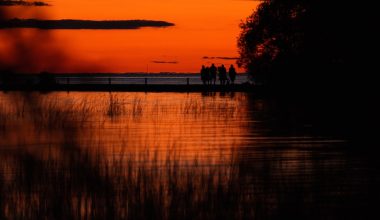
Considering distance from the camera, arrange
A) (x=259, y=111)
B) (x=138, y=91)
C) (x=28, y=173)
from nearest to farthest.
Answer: (x=28, y=173), (x=259, y=111), (x=138, y=91)

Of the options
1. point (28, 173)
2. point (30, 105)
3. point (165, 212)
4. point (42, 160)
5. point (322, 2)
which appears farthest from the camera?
point (322, 2)

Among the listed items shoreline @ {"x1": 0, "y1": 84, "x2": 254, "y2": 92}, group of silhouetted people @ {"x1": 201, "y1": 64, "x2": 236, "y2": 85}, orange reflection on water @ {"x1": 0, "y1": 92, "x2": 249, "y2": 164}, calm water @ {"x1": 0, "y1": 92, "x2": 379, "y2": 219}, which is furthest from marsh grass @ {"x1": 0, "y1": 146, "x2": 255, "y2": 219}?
group of silhouetted people @ {"x1": 201, "y1": 64, "x2": 236, "y2": 85}

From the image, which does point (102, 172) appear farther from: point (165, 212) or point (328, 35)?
point (328, 35)

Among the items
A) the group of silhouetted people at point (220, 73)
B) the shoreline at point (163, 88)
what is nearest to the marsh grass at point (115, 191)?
the shoreline at point (163, 88)

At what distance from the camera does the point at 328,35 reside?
1357 inches

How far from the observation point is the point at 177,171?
1591 centimetres

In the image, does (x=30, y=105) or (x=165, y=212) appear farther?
(x=165, y=212)

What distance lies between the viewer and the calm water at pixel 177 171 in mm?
11781

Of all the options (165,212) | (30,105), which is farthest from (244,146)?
(30,105)

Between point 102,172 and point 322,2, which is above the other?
point 322,2

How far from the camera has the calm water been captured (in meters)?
11.8

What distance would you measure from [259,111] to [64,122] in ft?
40.1

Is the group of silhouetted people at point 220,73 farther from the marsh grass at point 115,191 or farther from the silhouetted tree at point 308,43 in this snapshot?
the marsh grass at point 115,191

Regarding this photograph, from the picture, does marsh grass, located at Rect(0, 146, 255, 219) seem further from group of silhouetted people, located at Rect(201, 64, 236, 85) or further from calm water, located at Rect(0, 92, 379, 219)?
group of silhouetted people, located at Rect(201, 64, 236, 85)
